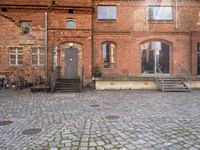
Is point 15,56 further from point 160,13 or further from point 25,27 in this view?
point 160,13

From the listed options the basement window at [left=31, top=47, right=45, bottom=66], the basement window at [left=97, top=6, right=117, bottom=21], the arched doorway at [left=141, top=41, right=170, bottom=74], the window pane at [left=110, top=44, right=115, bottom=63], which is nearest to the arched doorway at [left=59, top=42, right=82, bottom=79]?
the basement window at [left=31, top=47, right=45, bottom=66]

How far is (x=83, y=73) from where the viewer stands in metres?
17.8

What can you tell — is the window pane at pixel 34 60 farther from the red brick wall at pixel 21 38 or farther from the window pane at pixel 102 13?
the window pane at pixel 102 13

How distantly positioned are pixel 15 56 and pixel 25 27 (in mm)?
2454

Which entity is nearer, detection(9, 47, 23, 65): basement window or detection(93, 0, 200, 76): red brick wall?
detection(9, 47, 23, 65): basement window

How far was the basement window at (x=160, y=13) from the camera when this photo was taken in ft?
62.1

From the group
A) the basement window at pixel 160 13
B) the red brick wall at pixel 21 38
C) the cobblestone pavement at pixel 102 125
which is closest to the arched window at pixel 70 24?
the red brick wall at pixel 21 38

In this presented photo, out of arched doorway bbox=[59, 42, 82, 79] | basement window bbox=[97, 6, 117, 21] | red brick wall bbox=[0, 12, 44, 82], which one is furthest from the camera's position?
basement window bbox=[97, 6, 117, 21]

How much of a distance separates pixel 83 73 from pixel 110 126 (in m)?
11.0

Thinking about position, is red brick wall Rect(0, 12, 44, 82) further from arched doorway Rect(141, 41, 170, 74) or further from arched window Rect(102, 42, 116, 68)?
arched doorway Rect(141, 41, 170, 74)

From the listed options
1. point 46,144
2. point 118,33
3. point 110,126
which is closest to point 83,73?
point 118,33

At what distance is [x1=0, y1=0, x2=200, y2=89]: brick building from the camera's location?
17641 millimetres

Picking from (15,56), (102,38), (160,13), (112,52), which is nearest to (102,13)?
(102,38)

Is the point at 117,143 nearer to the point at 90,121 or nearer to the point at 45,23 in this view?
the point at 90,121
